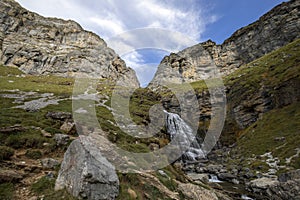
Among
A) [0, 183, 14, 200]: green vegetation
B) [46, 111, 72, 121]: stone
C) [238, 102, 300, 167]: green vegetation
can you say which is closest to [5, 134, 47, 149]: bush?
[0, 183, 14, 200]: green vegetation

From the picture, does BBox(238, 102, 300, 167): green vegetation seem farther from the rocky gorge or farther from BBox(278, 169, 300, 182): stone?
BBox(278, 169, 300, 182): stone

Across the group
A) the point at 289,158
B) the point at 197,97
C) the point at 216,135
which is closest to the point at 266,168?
the point at 289,158

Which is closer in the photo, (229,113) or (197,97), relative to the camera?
(229,113)

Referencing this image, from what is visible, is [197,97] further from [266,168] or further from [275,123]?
[266,168]

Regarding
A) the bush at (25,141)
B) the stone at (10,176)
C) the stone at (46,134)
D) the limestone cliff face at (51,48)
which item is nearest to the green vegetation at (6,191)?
the stone at (10,176)

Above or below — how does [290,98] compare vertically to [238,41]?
below

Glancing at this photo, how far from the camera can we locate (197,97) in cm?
7969

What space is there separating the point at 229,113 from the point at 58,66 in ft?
349

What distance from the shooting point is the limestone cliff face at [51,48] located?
111250mm

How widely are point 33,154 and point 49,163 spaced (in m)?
1.70

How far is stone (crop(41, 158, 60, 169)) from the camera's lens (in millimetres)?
10914

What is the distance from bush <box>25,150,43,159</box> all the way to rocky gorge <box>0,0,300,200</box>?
0.25 ft

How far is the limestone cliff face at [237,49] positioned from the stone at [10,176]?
136312 mm

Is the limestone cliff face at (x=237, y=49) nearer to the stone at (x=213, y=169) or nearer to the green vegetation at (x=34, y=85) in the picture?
the green vegetation at (x=34, y=85)
